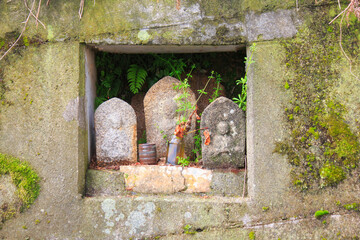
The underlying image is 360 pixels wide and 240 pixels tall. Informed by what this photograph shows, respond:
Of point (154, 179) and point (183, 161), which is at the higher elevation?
point (183, 161)

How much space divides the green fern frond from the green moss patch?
1.20 metres

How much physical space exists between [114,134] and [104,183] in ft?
1.44

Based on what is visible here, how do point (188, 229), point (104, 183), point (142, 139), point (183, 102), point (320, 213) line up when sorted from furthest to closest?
point (142, 139) → point (183, 102) → point (104, 183) → point (188, 229) → point (320, 213)

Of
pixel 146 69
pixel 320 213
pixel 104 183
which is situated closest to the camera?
pixel 320 213

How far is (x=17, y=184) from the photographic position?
301 cm

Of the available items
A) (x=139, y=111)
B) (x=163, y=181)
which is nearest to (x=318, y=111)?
(x=163, y=181)

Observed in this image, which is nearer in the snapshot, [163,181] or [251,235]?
[251,235]

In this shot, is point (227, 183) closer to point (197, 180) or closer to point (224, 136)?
point (197, 180)

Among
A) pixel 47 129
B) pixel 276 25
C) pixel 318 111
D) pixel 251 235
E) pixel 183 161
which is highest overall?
pixel 276 25

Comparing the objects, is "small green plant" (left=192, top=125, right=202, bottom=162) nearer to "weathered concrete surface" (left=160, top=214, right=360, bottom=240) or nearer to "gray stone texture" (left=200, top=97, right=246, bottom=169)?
"gray stone texture" (left=200, top=97, right=246, bottom=169)

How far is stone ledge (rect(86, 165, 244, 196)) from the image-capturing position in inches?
122

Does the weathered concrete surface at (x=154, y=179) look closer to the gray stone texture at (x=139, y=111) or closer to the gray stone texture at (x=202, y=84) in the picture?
the gray stone texture at (x=139, y=111)

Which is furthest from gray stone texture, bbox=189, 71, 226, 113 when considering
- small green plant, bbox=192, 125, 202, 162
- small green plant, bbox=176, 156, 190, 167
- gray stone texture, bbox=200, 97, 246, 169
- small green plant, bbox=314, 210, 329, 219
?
small green plant, bbox=314, 210, 329, 219

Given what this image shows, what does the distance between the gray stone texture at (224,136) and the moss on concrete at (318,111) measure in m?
0.36
